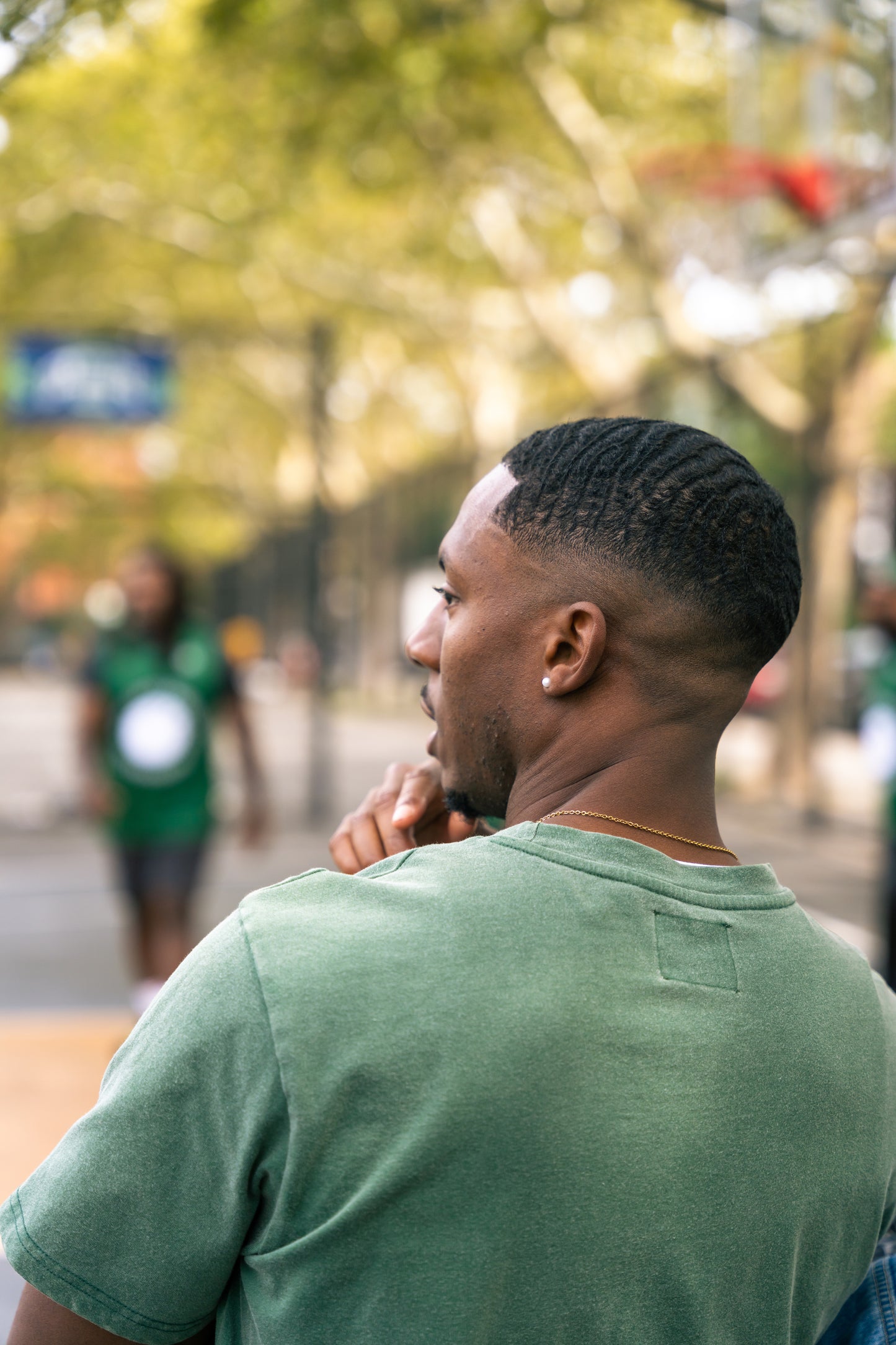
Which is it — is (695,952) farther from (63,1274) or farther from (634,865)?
(63,1274)

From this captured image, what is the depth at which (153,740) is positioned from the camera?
5.48 meters

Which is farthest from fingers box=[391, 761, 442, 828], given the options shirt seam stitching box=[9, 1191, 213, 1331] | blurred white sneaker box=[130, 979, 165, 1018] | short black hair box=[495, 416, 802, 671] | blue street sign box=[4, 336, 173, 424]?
blue street sign box=[4, 336, 173, 424]

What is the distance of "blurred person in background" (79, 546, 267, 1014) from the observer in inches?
Answer: 215

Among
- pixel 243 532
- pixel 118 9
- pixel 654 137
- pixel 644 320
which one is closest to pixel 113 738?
pixel 118 9

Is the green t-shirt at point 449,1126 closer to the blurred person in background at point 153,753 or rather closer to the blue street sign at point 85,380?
the blurred person in background at point 153,753

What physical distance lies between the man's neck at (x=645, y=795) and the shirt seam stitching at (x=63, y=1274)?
0.49 meters

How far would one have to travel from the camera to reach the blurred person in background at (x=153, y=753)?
215 inches

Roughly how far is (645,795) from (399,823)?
35 centimetres

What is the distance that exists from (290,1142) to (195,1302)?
0.19m

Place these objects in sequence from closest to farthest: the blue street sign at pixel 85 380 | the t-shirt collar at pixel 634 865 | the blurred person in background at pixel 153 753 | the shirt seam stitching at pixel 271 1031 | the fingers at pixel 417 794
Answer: the shirt seam stitching at pixel 271 1031, the t-shirt collar at pixel 634 865, the fingers at pixel 417 794, the blurred person in background at pixel 153 753, the blue street sign at pixel 85 380

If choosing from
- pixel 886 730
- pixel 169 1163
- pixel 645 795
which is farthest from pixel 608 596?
pixel 886 730

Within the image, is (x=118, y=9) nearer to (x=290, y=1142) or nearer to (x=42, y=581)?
(x=290, y=1142)

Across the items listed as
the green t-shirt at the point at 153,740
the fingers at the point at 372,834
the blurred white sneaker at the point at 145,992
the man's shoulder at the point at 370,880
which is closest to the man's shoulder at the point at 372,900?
the man's shoulder at the point at 370,880

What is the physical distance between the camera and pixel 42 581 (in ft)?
124
